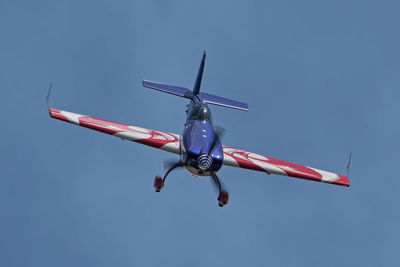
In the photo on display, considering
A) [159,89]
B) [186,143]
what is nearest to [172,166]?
[186,143]

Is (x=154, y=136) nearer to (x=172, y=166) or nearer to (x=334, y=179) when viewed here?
(x=172, y=166)

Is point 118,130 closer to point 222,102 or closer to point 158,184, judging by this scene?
point 158,184

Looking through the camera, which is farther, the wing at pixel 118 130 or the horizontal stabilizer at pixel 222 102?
the horizontal stabilizer at pixel 222 102

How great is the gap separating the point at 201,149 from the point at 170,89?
37.8ft

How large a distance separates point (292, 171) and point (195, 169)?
8244 mm

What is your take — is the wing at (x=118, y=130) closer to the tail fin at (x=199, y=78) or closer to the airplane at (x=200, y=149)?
the airplane at (x=200, y=149)

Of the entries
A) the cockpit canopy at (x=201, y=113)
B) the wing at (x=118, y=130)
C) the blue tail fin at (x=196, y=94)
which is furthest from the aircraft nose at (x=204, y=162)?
the blue tail fin at (x=196, y=94)

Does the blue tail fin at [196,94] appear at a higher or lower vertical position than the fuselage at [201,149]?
higher

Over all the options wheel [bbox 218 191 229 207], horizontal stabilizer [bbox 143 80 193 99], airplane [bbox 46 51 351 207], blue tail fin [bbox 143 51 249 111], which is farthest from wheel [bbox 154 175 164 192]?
horizontal stabilizer [bbox 143 80 193 99]

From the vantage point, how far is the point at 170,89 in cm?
3944

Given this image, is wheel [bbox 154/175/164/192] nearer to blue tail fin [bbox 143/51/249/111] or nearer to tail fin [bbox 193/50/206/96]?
blue tail fin [bbox 143/51/249/111]

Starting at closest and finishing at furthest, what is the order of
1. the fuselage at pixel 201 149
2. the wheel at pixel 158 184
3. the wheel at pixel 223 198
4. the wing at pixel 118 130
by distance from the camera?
1. the fuselage at pixel 201 149
2. the wheel at pixel 158 184
3. the wheel at pixel 223 198
4. the wing at pixel 118 130

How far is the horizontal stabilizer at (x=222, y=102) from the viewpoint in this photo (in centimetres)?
3949

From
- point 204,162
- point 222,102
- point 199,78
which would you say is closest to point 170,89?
point 199,78
